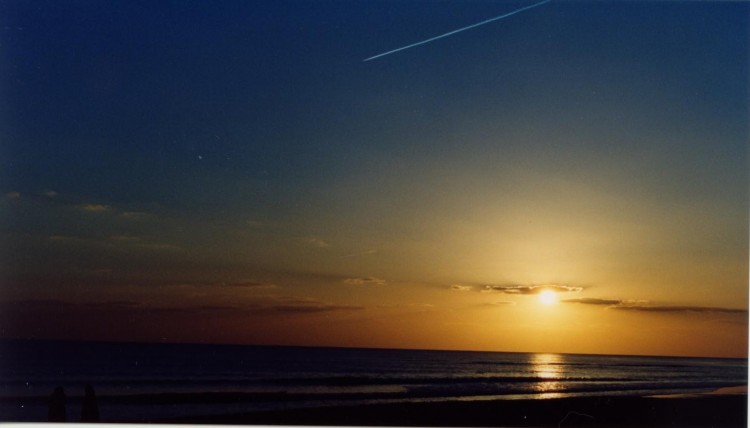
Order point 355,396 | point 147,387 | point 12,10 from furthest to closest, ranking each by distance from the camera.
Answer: point 147,387, point 355,396, point 12,10

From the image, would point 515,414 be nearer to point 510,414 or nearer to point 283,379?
point 510,414

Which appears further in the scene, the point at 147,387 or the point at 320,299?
the point at 147,387

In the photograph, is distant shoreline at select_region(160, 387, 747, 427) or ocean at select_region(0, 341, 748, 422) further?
ocean at select_region(0, 341, 748, 422)

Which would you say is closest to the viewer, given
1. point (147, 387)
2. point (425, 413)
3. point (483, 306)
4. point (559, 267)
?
point (559, 267)

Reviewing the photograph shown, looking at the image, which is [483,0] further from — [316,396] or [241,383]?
[241,383]

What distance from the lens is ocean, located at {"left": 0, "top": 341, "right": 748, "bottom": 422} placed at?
10.3m

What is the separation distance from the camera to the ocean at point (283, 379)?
10336 mm

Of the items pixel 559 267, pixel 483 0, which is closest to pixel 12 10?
pixel 483 0

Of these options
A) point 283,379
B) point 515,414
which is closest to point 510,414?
point 515,414

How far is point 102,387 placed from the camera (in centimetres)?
1192

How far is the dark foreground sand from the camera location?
7.89m

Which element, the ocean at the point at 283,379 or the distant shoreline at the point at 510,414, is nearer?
the distant shoreline at the point at 510,414

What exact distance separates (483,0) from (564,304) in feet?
18.8

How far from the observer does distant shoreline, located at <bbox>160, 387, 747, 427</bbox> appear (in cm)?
791
